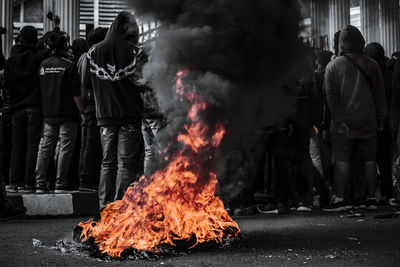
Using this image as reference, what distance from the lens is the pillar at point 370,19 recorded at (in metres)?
6.02

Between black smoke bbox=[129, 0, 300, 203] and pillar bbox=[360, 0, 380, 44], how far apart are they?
1.21 meters

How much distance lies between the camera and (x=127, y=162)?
667 centimetres

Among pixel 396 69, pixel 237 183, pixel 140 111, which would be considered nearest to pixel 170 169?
pixel 140 111

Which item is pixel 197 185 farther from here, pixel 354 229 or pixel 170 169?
pixel 354 229

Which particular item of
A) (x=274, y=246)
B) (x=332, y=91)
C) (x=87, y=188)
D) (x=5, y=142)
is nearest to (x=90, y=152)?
(x=87, y=188)

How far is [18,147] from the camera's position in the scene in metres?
8.07

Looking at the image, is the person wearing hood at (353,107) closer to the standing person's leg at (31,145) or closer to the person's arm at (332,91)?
the person's arm at (332,91)

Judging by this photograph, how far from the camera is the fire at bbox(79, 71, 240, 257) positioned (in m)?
4.57

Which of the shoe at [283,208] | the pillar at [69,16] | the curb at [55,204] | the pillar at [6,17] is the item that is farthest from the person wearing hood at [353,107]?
the pillar at [6,17]

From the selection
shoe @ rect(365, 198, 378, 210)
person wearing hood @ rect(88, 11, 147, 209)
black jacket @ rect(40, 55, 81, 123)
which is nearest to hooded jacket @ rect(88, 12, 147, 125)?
person wearing hood @ rect(88, 11, 147, 209)

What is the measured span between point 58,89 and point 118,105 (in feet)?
4.64

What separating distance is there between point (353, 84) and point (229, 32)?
297 centimetres

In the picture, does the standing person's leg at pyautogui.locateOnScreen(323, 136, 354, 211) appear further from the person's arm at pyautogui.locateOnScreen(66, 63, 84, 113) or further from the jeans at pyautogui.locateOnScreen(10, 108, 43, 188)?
the jeans at pyautogui.locateOnScreen(10, 108, 43, 188)

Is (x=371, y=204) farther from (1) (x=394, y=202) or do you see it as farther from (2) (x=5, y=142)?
(2) (x=5, y=142)
